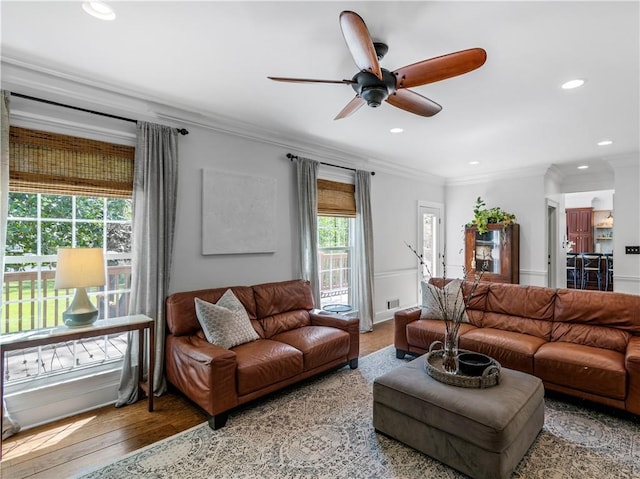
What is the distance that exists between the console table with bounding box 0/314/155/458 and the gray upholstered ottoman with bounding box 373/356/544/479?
1.83m

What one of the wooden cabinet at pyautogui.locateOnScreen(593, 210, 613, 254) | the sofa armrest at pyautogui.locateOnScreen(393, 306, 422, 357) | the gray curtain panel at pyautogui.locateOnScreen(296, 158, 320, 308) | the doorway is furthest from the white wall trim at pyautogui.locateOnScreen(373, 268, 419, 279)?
the wooden cabinet at pyautogui.locateOnScreen(593, 210, 613, 254)

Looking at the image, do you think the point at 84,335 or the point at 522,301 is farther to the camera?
the point at 522,301

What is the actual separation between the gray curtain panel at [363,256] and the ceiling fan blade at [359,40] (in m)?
3.13

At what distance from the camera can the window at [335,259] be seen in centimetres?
489

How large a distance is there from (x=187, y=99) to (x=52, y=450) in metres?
2.88

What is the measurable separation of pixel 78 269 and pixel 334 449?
7.26 feet

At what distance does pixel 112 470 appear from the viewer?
6.73 ft

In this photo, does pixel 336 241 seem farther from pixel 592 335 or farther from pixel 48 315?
pixel 48 315

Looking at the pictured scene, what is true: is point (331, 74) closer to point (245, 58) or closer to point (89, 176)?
point (245, 58)

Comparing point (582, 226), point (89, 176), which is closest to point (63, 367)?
A: point (89, 176)

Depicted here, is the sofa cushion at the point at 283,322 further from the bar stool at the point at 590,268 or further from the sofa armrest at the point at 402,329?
the bar stool at the point at 590,268

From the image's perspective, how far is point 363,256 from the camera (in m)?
4.96

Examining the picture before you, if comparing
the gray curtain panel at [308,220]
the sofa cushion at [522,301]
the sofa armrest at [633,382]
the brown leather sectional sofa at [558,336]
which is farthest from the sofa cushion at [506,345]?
the gray curtain panel at [308,220]

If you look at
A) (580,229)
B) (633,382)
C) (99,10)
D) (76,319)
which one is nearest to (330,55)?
(99,10)
